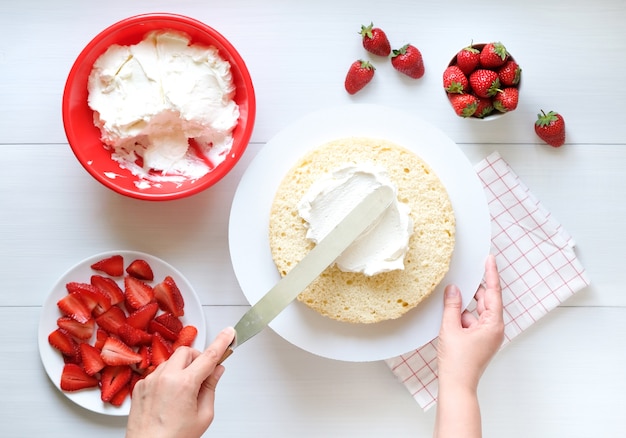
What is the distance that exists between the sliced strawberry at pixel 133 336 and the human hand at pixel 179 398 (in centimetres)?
35

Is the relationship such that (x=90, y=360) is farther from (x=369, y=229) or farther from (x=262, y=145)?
(x=369, y=229)

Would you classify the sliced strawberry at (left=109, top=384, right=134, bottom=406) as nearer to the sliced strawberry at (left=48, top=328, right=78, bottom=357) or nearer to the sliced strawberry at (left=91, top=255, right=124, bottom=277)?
the sliced strawberry at (left=48, top=328, right=78, bottom=357)

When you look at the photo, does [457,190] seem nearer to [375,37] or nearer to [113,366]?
[375,37]

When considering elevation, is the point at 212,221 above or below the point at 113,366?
above

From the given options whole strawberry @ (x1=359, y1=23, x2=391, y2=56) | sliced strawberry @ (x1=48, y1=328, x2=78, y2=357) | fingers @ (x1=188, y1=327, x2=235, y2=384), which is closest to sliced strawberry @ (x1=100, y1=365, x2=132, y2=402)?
sliced strawberry @ (x1=48, y1=328, x2=78, y2=357)

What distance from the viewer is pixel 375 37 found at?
1840mm

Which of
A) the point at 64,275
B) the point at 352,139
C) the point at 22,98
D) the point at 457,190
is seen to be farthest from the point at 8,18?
the point at 457,190

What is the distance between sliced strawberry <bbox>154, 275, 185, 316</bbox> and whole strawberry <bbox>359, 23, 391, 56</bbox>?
0.86 m

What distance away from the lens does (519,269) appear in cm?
188

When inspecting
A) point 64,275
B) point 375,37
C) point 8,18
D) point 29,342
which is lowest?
point 29,342

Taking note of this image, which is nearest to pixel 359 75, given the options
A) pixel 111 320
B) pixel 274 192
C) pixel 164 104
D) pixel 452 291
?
pixel 274 192

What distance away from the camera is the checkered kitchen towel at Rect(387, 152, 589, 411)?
1.87 m

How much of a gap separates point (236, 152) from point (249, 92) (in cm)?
16

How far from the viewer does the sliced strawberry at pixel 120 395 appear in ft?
6.10
